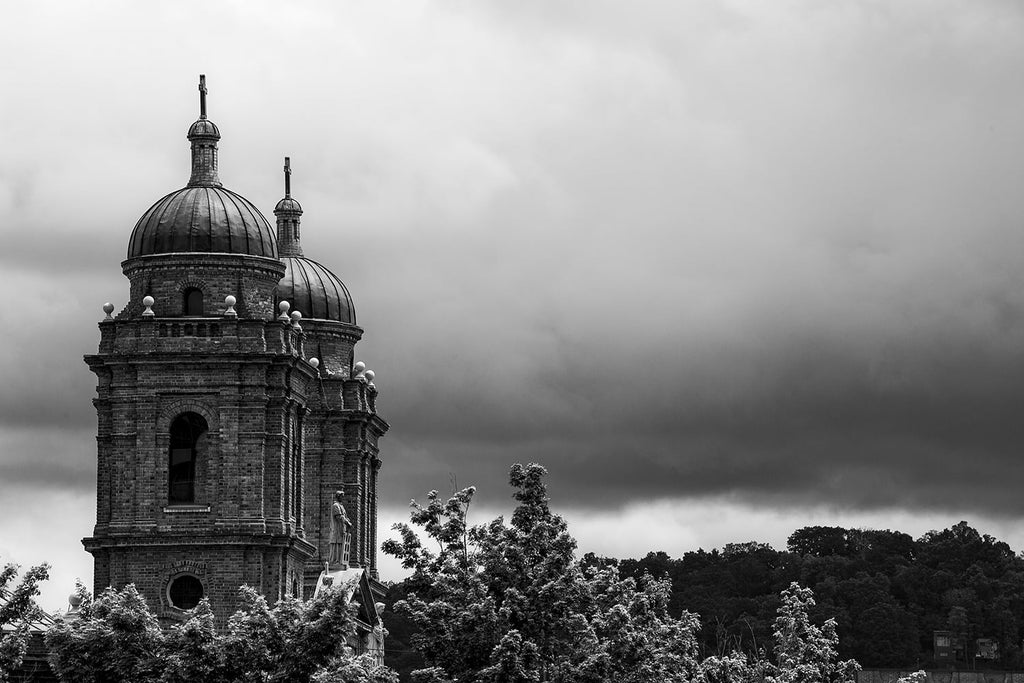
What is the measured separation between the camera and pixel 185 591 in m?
86.7

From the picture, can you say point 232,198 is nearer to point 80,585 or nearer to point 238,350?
point 238,350

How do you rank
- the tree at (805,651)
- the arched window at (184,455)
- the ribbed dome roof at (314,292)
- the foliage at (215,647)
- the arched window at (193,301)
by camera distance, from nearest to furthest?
the foliage at (215,647) < the tree at (805,651) < the arched window at (184,455) < the arched window at (193,301) < the ribbed dome roof at (314,292)

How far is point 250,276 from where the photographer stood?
89.4 m

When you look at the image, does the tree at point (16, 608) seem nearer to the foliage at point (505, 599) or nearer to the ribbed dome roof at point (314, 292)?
the foliage at point (505, 599)

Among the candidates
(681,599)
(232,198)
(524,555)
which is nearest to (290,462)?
(232,198)

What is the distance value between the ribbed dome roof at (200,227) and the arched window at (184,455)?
566cm

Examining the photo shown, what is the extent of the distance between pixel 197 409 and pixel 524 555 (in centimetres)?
1784

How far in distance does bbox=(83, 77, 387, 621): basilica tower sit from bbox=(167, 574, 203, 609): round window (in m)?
0.04

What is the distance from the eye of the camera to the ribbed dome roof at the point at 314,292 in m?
107

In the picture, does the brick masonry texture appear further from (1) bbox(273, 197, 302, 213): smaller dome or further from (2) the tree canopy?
(1) bbox(273, 197, 302, 213): smaller dome

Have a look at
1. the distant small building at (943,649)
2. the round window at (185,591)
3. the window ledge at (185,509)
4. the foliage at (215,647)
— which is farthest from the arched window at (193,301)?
the distant small building at (943,649)

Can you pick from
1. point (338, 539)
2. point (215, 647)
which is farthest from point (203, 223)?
point (215, 647)

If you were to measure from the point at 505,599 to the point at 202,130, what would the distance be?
25217mm

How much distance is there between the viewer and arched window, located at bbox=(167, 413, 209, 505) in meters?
87.5
